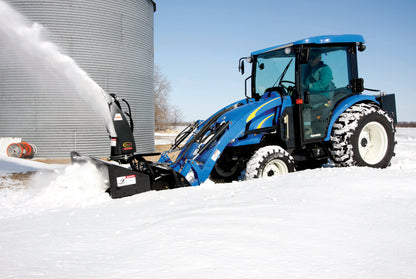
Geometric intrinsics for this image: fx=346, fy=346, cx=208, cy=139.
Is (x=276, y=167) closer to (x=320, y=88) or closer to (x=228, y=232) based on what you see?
(x=320, y=88)

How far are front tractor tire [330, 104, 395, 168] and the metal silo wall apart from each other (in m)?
8.99

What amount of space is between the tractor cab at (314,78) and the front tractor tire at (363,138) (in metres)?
0.28

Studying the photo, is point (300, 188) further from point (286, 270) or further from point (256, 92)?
point (256, 92)

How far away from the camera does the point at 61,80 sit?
476 inches

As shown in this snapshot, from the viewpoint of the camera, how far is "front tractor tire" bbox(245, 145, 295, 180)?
5.51 meters

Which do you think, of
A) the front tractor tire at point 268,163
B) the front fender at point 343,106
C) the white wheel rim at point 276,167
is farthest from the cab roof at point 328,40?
the white wheel rim at point 276,167

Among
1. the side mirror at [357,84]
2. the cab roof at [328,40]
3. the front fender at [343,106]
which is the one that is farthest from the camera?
the side mirror at [357,84]

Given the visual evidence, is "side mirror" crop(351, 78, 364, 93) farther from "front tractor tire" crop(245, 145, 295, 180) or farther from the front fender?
"front tractor tire" crop(245, 145, 295, 180)

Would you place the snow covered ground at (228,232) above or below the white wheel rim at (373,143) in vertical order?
below

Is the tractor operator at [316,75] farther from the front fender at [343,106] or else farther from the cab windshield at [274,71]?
the front fender at [343,106]

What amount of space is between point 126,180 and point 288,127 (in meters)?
3.03

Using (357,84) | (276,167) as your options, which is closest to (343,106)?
(357,84)

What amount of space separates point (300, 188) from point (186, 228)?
1864mm

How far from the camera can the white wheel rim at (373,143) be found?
6641 mm
